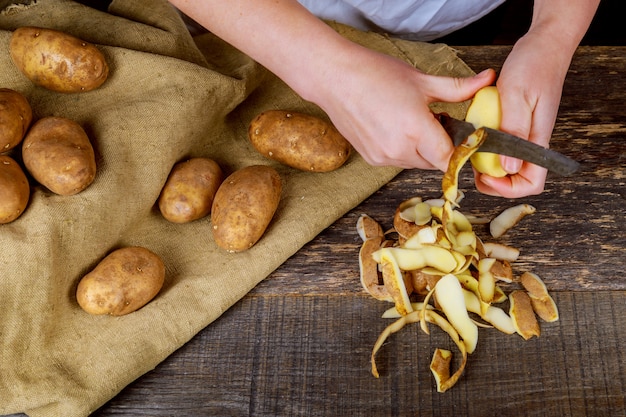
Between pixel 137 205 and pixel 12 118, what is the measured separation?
332 mm

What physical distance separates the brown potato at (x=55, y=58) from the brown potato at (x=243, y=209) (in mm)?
420

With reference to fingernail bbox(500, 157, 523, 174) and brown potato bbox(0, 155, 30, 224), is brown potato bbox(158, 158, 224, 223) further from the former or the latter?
fingernail bbox(500, 157, 523, 174)

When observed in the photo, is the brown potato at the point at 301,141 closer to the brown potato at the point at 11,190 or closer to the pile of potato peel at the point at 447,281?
the pile of potato peel at the point at 447,281

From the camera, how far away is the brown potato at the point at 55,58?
1647 mm

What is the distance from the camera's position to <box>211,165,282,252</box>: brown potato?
162 centimetres

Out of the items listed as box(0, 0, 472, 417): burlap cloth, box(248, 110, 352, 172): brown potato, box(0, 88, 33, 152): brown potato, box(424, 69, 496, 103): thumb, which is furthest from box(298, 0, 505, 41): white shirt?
box(0, 88, 33, 152): brown potato

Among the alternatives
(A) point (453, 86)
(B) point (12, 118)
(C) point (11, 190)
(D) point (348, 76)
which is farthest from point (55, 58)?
(A) point (453, 86)

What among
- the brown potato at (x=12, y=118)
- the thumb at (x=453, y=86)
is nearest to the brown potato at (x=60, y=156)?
the brown potato at (x=12, y=118)

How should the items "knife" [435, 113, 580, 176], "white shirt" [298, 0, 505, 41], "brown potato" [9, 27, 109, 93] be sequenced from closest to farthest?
"knife" [435, 113, 580, 176]
"brown potato" [9, 27, 109, 93]
"white shirt" [298, 0, 505, 41]

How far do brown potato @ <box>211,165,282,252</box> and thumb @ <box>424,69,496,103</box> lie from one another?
0.45 m

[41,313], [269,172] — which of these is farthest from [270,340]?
[41,313]

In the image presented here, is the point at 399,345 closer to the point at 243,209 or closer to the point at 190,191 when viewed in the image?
the point at 243,209

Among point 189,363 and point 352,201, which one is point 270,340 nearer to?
point 189,363

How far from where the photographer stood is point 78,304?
5.23ft
